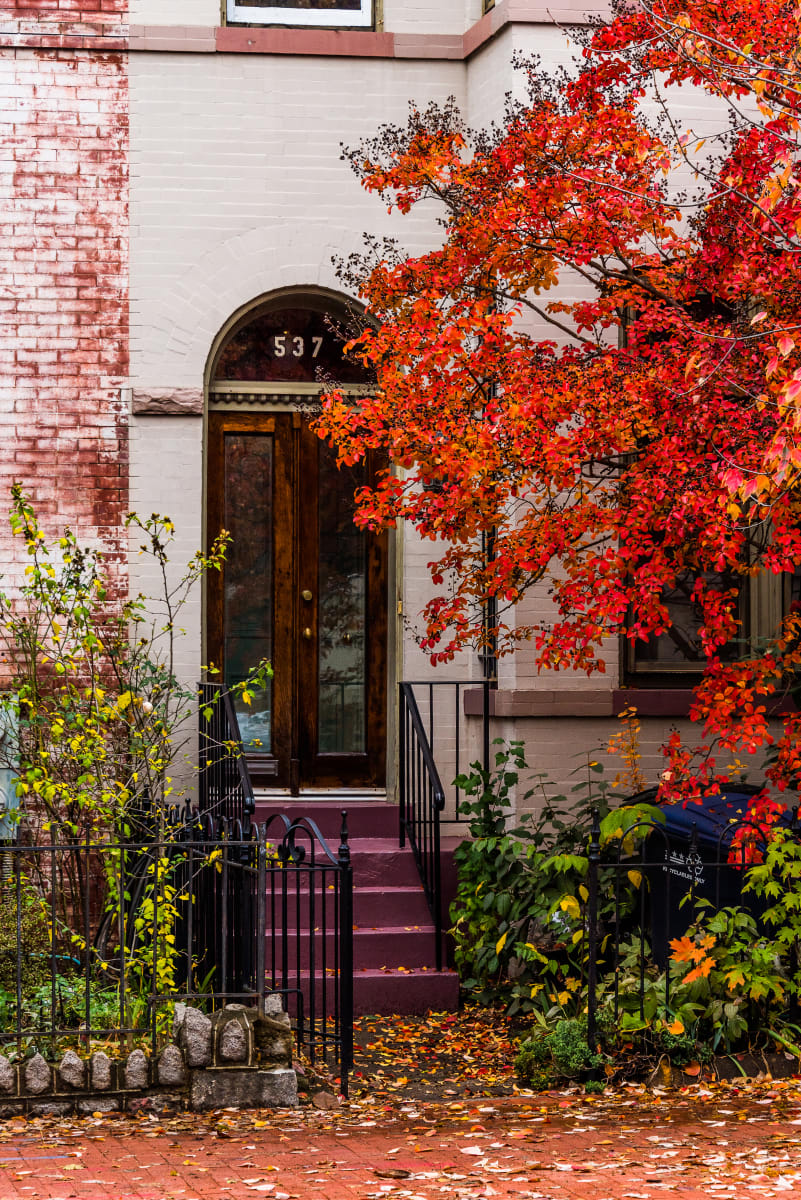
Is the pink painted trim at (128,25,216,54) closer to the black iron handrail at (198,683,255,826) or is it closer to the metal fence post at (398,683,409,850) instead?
the black iron handrail at (198,683,255,826)

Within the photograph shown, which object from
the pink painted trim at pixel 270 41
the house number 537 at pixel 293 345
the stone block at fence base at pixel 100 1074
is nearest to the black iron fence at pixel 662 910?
the stone block at fence base at pixel 100 1074

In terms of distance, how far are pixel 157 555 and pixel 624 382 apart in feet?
11.8

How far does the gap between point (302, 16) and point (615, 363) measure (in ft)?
14.3

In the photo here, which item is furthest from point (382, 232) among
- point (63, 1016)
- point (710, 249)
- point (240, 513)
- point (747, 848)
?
point (63, 1016)

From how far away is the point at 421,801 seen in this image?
31.3 feet

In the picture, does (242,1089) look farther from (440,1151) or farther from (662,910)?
(662,910)

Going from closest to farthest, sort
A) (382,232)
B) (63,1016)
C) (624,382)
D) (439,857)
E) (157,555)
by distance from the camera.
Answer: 1. (63,1016)
2. (624,382)
3. (439,857)
4. (157,555)
5. (382,232)

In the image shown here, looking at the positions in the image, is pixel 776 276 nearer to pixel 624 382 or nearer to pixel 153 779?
pixel 624 382

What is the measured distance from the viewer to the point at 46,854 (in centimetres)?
974

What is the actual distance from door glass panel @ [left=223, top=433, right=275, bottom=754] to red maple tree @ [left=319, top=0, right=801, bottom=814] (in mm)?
2289

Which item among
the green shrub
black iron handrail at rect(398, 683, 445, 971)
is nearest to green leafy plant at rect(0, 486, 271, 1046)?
black iron handrail at rect(398, 683, 445, 971)

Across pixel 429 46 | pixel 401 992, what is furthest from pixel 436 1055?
pixel 429 46

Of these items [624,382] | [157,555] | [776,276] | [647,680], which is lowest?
[647,680]

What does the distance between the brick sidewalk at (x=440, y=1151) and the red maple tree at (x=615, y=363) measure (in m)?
1.62
